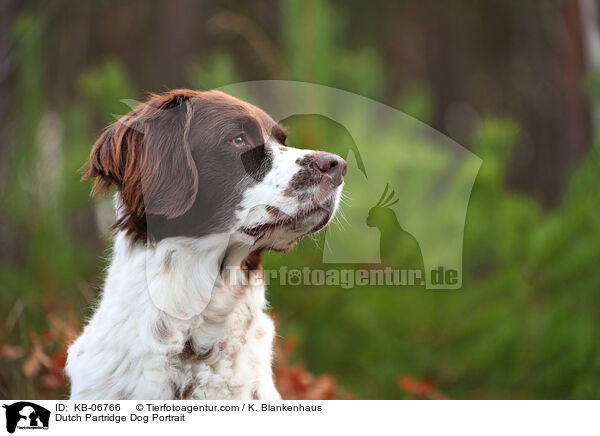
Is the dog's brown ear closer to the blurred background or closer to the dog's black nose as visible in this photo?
the dog's black nose

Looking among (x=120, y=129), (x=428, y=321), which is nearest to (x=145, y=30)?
(x=428, y=321)

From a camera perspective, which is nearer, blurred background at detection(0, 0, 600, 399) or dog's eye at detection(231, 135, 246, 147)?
dog's eye at detection(231, 135, 246, 147)

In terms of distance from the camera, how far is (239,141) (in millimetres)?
2164

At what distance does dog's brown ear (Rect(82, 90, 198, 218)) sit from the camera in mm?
2094

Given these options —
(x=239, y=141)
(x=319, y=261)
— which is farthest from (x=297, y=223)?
(x=319, y=261)

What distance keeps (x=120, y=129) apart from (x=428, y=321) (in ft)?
7.86

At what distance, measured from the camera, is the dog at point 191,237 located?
204 cm

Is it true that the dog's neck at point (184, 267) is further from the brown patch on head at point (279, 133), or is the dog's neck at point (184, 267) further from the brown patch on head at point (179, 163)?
the brown patch on head at point (279, 133)

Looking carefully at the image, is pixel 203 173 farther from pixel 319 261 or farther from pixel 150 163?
pixel 319 261
